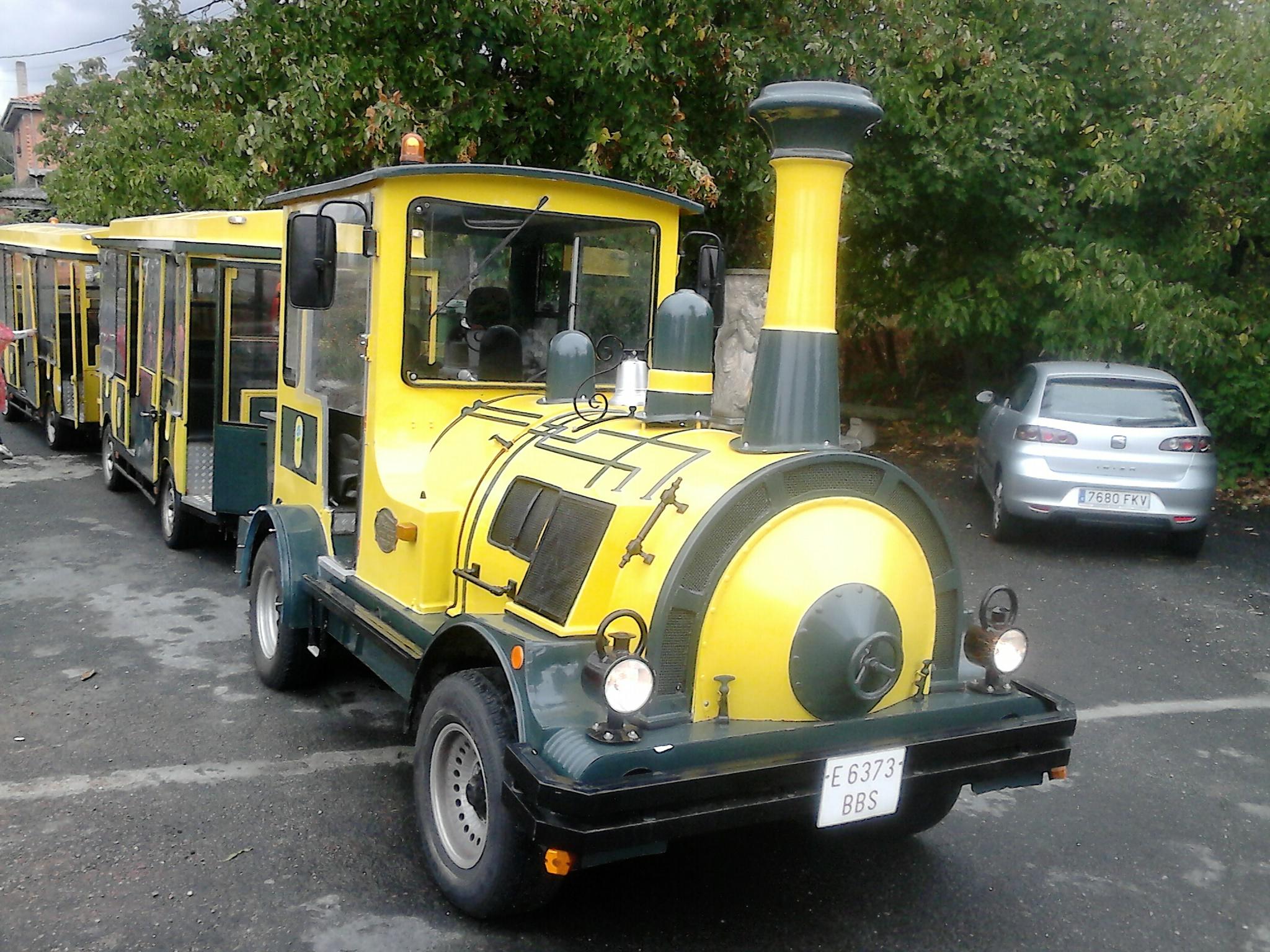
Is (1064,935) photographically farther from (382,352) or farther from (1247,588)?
(1247,588)

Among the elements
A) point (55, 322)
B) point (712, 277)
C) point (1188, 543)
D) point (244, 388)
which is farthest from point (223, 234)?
point (1188, 543)

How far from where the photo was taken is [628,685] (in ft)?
9.77

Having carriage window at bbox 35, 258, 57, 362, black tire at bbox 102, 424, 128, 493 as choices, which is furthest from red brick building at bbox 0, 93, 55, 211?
black tire at bbox 102, 424, 128, 493

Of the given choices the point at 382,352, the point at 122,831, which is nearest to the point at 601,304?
the point at 382,352

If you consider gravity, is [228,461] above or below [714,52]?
below

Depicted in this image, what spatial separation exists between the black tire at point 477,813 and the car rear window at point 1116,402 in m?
6.62

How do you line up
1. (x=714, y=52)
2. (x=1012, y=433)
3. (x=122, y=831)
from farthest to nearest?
(x=714, y=52), (x=1012, y=433), (x=122, y=831)

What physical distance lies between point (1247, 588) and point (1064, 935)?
18.2 feet

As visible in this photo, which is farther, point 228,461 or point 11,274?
point 11,274

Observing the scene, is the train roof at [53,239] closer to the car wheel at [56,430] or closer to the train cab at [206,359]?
the car wheel at [56,430]

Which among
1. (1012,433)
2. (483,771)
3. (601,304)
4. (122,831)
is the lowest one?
(122,831)

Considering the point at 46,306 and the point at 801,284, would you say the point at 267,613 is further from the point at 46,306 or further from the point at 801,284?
the point at 46,306

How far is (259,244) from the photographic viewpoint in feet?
25.2

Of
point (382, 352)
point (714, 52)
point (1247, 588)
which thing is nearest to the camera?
point (382, 352)
